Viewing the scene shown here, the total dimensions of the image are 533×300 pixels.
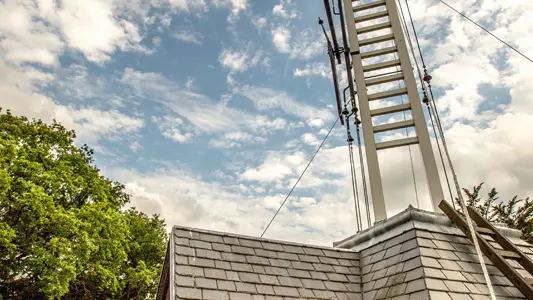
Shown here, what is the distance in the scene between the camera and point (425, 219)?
5492 millimetres

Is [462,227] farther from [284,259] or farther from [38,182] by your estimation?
[38,182]

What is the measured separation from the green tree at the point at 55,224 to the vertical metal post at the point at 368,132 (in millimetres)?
12811

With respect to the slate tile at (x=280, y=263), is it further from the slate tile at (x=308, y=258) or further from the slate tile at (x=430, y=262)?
the slate tile at (x=430, y=262)

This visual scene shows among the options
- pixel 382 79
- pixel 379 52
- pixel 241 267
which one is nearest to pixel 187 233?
pixel 241 267

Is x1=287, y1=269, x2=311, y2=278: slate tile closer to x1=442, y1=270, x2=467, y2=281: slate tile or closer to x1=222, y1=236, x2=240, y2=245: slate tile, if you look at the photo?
x1=222, y1=236, x2=240, y2=245: slate tile

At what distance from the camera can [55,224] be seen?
16.2m

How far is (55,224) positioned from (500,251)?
16.2 metres

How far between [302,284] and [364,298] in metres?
0.86

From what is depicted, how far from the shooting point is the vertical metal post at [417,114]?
672 centimetres

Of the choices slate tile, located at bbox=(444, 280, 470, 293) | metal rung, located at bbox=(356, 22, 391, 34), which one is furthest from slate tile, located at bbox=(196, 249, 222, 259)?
metal rung, located at bbox=(356, 22, 391, 34)

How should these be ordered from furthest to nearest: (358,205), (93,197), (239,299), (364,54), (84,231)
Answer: (93,197), (84,231), (358,205), (364,54), (239,299)

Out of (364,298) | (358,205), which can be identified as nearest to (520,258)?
(364,298)

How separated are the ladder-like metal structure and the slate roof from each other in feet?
4.60

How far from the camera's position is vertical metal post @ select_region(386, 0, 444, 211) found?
6.72 meters
